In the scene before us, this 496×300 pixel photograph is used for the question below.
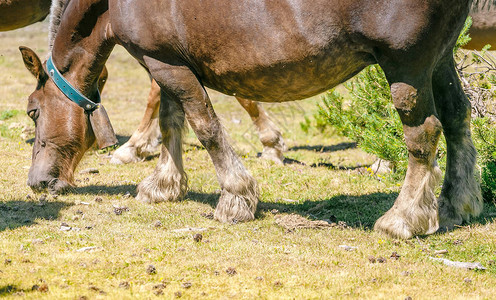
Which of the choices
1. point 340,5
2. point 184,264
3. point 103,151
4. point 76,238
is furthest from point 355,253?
point 103,151

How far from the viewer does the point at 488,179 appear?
5.71m


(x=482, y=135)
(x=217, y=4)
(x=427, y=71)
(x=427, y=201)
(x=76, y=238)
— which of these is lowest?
(x=76, y=238)

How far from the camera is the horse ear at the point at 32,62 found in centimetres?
531

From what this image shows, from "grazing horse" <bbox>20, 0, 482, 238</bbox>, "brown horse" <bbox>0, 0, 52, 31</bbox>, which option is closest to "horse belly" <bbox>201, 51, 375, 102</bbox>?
"grazing horse" <bbox>20, 0, 482, 238</bbox>

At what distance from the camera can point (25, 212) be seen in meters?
5.26


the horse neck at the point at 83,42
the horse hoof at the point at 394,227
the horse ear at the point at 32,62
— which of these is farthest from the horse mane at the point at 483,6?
the horse ear at the point at 32,62

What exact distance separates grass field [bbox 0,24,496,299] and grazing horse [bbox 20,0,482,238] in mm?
315

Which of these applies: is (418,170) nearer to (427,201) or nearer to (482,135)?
(427,201)

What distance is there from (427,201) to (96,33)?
3.29 m

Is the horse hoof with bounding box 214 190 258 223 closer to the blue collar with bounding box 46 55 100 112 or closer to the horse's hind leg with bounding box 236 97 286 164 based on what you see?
the blue collar with bounding box 46 55 100 112

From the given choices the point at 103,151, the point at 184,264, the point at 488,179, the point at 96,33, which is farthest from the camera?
the point at 103,151

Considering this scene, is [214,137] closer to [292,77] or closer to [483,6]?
[292,77]

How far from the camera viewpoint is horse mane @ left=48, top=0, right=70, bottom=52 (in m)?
5.64

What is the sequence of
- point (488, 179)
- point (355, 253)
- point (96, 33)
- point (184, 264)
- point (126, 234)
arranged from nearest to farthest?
point (184, 264), point (355, 253), point (126, 234), point (96, 33), point (488, 179)
